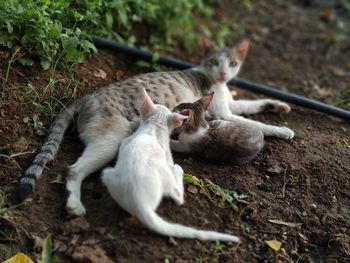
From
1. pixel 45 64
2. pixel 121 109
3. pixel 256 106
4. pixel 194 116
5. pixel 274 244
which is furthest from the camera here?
pixel 256 106

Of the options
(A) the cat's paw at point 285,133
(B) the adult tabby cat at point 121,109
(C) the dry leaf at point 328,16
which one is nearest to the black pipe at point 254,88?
(B) the adult tabby cat at point 121,109

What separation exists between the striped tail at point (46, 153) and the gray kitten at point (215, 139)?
0.97 metres

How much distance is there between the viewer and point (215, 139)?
4273mm

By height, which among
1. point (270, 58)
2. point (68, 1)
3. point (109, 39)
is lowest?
point (270, 58)

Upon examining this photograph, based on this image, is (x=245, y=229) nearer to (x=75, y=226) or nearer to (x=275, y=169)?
(x=275, y=169)

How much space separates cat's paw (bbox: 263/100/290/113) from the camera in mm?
5539

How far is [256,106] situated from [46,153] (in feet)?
8.61

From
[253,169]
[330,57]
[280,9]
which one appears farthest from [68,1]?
[280,9]

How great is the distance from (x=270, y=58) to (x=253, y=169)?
3792 millimetres

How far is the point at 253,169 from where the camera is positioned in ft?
14.4

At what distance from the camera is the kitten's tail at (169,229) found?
3260 mm

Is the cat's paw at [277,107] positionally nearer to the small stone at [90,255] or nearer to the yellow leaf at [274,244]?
the yellow leaf at [274,244]

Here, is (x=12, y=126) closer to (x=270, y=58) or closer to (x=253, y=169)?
(x=253, y=169)

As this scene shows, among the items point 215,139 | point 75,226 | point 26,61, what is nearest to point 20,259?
point 75,226
